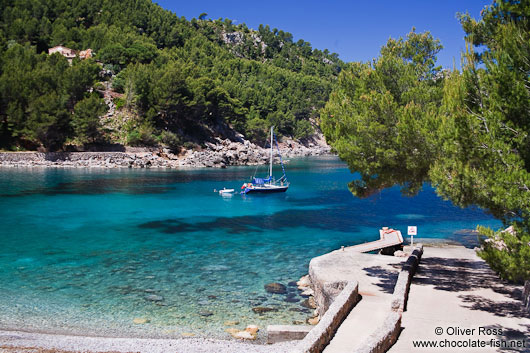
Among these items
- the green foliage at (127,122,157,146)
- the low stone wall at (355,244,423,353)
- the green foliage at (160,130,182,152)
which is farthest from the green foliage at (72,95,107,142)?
the low stone wall at (355,244,423,353)

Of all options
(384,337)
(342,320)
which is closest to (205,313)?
(342,320)

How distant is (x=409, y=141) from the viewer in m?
12.2

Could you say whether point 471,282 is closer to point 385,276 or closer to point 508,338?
point 385,276

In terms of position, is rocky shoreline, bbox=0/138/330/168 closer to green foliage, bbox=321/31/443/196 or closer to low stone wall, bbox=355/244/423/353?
green foliage, bbox=321/31/443/196

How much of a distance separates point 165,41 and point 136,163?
7080 cm

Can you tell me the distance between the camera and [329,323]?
9.65m

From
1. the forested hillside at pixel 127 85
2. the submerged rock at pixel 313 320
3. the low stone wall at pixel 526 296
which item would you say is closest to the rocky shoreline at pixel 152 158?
the forested hillside at pixel 127 85

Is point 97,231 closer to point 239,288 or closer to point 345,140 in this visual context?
point 239,288

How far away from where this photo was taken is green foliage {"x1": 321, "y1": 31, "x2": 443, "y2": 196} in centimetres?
1220

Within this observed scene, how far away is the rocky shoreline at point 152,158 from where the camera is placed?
6759 centimetres

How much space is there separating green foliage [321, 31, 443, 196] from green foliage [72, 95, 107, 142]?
6357 centimetres

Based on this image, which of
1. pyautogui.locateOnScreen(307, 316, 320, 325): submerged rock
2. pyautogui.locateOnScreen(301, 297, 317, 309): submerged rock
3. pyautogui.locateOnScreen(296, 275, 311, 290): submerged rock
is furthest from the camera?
pyautogui.locateOnScreen(296, 275, 311, 290): submerged rock

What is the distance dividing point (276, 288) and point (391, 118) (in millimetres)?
8198

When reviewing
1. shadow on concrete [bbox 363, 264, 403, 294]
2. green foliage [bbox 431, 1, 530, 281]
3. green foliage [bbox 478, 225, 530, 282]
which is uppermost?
green foliage [bbox 431, 1, 530, 281]
